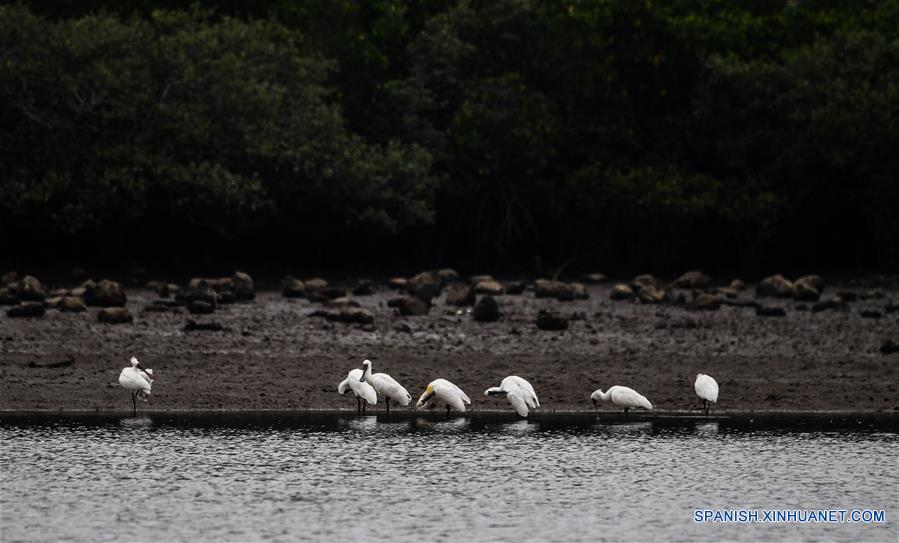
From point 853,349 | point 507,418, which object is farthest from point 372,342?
point 853,349

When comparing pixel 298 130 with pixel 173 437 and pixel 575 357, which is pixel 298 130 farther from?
pixel 173 437

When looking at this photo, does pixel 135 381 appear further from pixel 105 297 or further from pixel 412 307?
pixel 412 307

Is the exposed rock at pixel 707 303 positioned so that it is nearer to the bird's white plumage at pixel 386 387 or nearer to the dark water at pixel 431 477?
the dark water at pixel 431 477

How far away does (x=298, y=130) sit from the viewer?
39062 millimetres

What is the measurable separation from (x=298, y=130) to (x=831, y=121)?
47.6 feet

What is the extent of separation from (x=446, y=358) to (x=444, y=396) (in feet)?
12.8

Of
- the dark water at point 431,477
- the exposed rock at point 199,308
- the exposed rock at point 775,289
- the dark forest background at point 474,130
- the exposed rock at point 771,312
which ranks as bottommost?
the dark water at point 431,477

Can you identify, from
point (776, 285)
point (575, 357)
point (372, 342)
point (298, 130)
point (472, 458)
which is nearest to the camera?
point (472, 458)

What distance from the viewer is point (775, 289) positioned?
35.0 m

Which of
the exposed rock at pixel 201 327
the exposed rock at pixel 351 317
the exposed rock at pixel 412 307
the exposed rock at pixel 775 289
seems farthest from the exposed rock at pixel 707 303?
the exposed rock at pixel 201 327

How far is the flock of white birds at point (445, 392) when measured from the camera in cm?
1720

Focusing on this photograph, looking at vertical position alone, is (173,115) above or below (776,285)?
above

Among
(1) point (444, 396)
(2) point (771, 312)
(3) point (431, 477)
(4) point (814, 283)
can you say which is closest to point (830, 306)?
→ (2) point (771, 312)

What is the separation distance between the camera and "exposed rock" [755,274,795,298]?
34.5 meters
